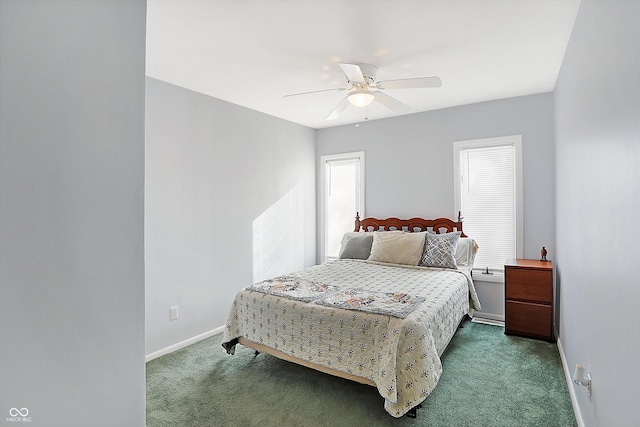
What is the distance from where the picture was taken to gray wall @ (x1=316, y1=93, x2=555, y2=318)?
12.6 feet

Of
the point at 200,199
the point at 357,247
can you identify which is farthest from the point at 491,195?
the point at 200,199

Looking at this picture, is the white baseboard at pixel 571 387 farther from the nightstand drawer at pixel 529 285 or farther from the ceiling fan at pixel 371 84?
the ceiling fan at pixel 371 84

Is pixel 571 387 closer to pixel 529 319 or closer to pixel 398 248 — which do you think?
pixel 529 319

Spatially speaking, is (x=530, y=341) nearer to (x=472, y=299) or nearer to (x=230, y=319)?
(x=472, y=299)

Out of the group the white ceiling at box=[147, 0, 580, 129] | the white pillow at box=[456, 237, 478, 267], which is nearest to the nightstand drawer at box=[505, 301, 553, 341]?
the white pillow at box=[456, 237, 478, 267]

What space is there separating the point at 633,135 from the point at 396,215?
3.63m

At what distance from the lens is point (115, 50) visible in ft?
3.43

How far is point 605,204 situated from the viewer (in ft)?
5.06

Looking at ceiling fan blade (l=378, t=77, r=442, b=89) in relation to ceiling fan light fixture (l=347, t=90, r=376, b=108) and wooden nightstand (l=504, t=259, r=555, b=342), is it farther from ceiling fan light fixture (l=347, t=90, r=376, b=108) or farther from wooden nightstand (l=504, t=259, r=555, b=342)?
wooden nightstand (l=504, t=259, r=555, b=342)

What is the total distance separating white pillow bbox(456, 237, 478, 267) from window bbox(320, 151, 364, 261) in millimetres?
1505

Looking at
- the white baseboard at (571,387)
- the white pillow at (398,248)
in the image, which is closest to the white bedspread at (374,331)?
the white pillow at (398,248)

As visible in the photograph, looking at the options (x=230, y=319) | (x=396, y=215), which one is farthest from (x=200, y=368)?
(x=396, y=215)

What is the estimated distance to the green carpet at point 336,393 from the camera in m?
2.24

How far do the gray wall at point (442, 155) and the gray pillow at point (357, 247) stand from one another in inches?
24.1
